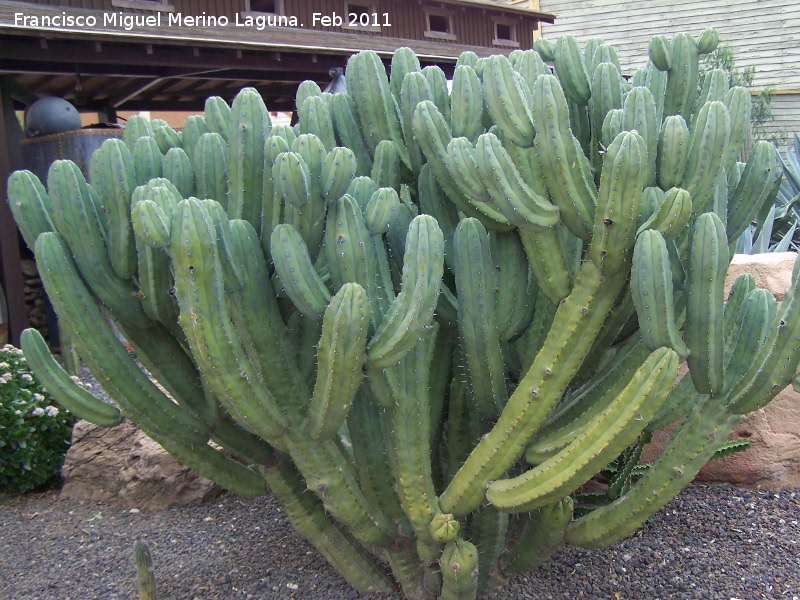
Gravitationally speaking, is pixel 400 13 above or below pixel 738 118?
above

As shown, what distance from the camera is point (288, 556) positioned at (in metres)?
3.34

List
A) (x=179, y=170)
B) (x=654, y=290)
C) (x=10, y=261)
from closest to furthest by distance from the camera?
(x=654, y=290), (x=179, y=170), (x=10, y=261)

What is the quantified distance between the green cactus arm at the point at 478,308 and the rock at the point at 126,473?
2160 millimetres

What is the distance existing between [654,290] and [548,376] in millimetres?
421

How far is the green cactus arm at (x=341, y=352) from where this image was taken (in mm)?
2109

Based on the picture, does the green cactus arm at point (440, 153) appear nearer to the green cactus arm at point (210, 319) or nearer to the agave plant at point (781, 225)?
the green cactus arm at point (210, 319)

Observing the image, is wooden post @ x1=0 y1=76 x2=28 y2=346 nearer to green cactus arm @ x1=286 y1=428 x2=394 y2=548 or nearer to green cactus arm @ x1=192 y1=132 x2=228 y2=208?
green cactus arm @ x1=192 y1=132 x2=228 y2=208

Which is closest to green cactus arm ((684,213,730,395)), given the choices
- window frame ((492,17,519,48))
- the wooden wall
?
the wooden wall

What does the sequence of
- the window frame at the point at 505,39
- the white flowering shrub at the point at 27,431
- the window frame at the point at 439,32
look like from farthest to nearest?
the window frame at the point at 505,39
the window frame at the point at 439,32
the white flowering shrub at the point at 27,431

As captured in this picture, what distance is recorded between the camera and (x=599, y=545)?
264 cm

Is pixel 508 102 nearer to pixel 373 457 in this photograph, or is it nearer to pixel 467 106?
pixel 467 106

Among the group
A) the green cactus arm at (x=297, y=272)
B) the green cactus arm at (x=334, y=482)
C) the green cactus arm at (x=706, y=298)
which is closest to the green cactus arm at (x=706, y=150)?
the green cactus arm at (x=706, y=298)

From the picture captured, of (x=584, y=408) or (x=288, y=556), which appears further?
(x=288, y=556)

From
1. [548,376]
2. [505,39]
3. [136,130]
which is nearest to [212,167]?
[136,130]
